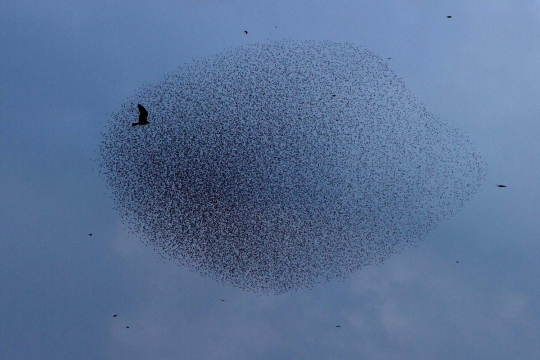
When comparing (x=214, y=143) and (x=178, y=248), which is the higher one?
(x=214, y=143)

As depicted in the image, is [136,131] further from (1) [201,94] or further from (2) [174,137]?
(1) [201,94]

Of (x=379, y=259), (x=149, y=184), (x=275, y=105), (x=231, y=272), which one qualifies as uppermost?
(x=275, y=105)

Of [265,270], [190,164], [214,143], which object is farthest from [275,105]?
[265,270]

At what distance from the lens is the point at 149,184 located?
76.8 ft

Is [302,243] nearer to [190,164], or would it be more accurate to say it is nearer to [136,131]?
[190,164]

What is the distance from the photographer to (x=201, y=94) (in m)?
24.2

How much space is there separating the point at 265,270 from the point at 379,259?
5.83m

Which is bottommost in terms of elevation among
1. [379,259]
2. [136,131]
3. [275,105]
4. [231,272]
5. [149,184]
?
[231,272]

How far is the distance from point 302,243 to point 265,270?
2319 mm

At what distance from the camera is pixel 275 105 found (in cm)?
2431

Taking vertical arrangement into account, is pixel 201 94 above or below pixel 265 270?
above

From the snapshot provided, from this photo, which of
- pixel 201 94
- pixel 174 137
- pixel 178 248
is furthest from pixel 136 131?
pixel 178 248

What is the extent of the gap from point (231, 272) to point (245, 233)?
2093 mm

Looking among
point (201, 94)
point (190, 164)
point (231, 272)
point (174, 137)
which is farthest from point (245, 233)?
point (201, 94)
